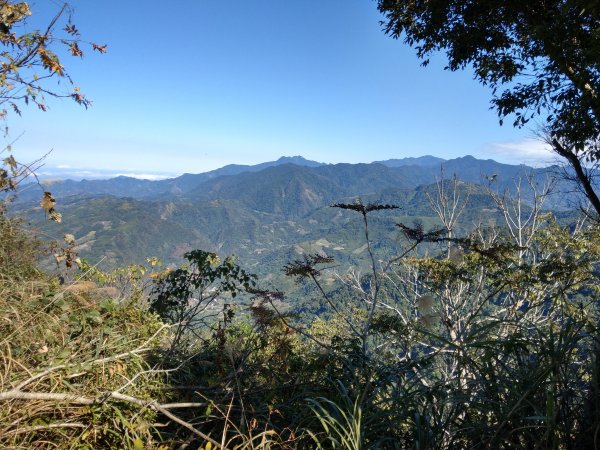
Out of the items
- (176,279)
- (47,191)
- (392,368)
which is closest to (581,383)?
(392,368)

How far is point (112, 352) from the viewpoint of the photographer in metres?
2.19

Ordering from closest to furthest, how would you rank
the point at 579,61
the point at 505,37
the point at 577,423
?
the point at 577,423
the point at 579,61
the point at 505,37

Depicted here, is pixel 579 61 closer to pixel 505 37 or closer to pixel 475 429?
A: pixel 505 37

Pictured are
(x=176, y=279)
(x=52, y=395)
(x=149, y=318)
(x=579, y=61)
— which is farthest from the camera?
(x=176, y=279)

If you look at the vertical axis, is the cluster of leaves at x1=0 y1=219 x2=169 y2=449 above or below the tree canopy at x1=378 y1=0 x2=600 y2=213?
below

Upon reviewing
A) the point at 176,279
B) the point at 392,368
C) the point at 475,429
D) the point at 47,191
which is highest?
the point at 47,191

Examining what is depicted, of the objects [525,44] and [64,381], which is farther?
[525,44]

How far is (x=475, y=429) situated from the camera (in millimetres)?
1562

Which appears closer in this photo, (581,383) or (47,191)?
(581,383)

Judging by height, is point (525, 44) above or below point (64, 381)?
above

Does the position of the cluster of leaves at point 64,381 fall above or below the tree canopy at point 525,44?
below

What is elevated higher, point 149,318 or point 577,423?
point 577,423

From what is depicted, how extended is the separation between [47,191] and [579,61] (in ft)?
20.4

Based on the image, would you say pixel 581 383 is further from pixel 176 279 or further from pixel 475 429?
pixel 176 279
